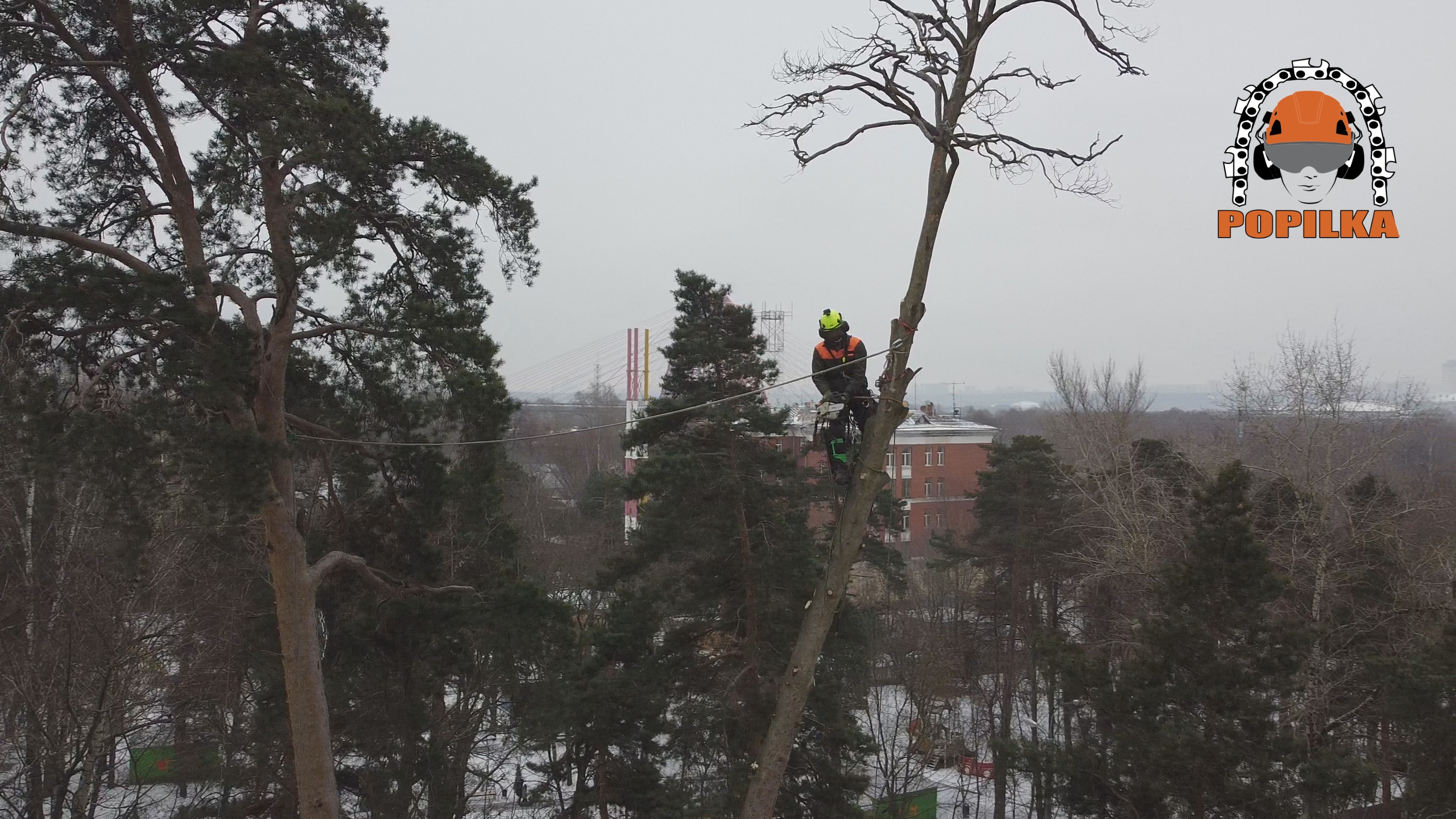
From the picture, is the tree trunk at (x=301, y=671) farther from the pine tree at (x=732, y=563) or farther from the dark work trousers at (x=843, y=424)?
the dark work trousers at (x=843, y=424)

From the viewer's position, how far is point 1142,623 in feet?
35.5

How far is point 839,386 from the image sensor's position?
21.6 feet

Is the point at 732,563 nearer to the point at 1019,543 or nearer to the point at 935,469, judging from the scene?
the point at 1019,543

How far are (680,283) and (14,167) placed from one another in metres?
8.13

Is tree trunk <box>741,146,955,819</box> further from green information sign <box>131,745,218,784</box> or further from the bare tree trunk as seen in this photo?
green information sign <box>131,745,218,784</box>

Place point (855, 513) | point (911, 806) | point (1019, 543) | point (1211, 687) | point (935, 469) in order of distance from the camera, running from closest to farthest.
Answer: point (855, 513) → point (1211, 687) → point (911, 806) → point (1019, 543) → point (935, 469)

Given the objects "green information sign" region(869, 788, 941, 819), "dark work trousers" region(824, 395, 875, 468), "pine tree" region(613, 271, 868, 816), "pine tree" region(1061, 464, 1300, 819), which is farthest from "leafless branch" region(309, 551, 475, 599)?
"green information sign" region(869, 788, 941, 819)

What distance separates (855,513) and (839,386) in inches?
60.3

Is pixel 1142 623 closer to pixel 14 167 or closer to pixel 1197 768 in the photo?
pixel 1197 768


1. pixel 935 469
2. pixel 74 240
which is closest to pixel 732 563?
pixel 74 240

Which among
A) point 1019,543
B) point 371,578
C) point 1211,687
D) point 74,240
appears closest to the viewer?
point 74,240

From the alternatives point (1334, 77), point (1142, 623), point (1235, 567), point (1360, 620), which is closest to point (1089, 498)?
point (1360, 620)

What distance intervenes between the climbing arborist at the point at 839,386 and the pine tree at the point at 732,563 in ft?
15.4

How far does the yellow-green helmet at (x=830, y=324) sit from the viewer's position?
6.46 meters
